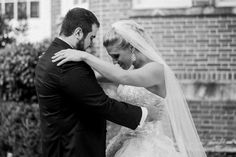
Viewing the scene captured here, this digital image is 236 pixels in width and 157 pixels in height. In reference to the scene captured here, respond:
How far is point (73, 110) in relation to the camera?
4.18 m

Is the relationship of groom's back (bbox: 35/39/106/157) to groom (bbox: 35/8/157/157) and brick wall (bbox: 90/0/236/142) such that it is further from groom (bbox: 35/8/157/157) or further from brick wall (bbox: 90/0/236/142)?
brick wall (bbox: 90/0/236/142)

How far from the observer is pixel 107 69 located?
4.32 metres

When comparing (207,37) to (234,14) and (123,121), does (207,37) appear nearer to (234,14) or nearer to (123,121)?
(234,14)

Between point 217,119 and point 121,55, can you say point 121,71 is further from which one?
point 217,119

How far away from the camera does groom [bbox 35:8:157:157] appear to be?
4.08 metres

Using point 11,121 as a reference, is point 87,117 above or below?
above

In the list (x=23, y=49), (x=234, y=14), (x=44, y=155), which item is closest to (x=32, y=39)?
(x=23, y=49)

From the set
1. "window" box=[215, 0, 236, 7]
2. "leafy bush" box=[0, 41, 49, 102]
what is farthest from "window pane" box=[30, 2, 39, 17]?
"window" box=[215, 0, 236, 7]

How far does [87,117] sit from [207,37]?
524cm

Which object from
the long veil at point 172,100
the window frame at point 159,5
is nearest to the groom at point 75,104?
the long veil at point 172,100

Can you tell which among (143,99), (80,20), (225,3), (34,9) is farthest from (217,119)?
(34,9)

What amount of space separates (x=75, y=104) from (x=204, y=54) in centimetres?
528

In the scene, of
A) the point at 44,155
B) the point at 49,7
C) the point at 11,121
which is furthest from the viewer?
the point at 49,7

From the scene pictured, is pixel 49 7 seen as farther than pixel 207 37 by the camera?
Yes
